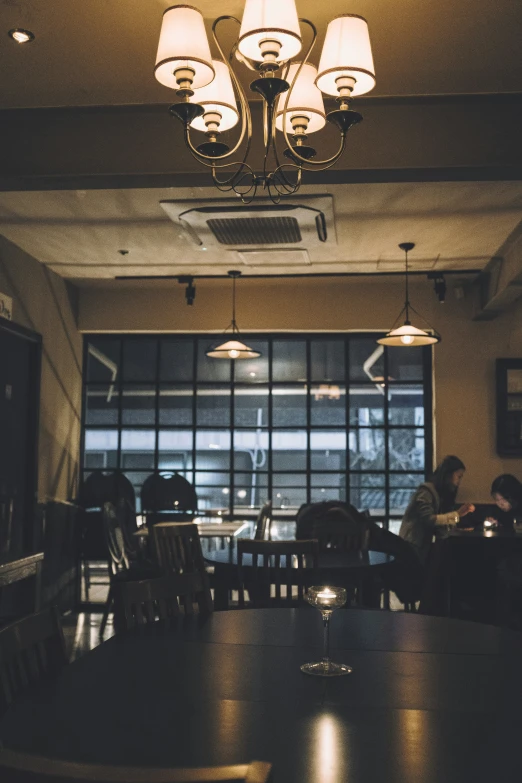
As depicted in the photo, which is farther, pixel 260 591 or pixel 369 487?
pixel 369 487

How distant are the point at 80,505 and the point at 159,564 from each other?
122 inches

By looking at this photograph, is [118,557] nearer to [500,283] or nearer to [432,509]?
[432,509]

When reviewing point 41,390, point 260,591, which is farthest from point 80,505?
point 260,591

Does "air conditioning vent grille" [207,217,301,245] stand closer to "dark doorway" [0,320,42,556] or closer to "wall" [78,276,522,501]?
"dark doorway" [0,320,42,556]

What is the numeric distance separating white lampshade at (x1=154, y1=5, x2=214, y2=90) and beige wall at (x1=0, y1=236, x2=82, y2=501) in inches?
138

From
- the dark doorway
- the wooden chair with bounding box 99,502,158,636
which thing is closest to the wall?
the dark doorway

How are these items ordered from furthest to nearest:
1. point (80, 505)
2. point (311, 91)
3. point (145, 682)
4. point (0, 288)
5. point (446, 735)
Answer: point (80, 505) < point (0, 288) < point (311, 91) < point (145, 682) < point (446, 735)

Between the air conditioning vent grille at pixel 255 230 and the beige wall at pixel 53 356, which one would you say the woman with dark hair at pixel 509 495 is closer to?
the air conditioning vent grille at pixel 255 230

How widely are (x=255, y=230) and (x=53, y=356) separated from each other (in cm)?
250

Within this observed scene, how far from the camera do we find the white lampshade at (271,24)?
2.17 meters

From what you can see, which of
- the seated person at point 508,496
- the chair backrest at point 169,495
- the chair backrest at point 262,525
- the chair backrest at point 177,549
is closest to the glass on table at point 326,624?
the chair backrest at point 177,549

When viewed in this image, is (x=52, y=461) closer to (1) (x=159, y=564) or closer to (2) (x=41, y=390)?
(2) (x=41, y=390)

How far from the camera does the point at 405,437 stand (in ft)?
23.6

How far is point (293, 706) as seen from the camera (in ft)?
5.50
